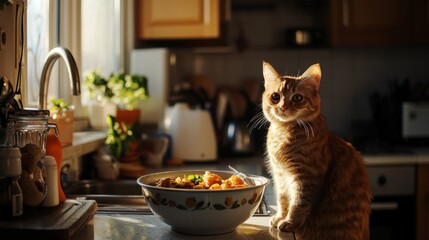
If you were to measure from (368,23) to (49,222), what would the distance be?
2470 mm

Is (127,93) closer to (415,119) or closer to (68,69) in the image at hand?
(68,69)

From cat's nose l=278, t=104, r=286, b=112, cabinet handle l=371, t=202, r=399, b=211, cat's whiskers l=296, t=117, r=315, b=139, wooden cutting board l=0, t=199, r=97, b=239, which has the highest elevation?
cat's nose l=278, t=104, r=286, b=112

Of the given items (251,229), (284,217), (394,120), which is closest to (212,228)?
(251,229)

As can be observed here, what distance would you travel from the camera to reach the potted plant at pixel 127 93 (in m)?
2.21

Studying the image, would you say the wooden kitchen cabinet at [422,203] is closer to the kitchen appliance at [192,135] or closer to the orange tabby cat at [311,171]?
the kitchen appliance at [192,135]

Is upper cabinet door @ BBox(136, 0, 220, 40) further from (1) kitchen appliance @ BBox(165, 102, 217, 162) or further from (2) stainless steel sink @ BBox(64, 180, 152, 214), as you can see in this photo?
(2) stainless steel sink @ BBox(64, 180, 152, 214)

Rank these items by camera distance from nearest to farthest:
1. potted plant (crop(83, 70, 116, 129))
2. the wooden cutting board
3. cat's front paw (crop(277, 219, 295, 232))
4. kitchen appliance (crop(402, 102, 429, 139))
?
the wooden cutting board, cat's front paw (crop(277, 219, 295, 232)), potted plant (crop(83, 70, 116, 129)), kitchen appliance (crop(402, 102, 429, 139))

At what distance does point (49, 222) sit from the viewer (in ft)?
2.94

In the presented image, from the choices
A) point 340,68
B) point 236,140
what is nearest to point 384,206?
point 236,140

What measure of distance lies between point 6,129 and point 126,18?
71.4 inches

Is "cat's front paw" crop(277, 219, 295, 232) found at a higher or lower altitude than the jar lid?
lower

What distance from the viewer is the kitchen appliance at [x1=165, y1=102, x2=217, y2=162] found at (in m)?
2.29

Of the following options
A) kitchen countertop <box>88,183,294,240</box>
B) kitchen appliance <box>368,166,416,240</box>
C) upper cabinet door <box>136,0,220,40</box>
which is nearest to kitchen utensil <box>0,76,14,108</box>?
kitchen countertop <box>88,183,294,240</box>

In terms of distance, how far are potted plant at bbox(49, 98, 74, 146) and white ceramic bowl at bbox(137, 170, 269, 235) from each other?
561 millimetres
